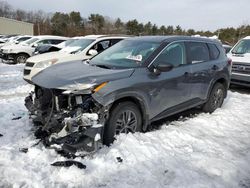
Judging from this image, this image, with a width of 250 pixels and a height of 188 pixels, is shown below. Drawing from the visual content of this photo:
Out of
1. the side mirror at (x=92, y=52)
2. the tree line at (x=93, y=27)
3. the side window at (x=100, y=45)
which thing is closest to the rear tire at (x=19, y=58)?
the side window at (x=100, y=45)

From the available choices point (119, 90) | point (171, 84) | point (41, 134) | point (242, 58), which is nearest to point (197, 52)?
point (171, 84)

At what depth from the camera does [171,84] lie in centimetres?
466

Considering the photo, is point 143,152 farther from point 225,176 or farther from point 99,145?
point 225,176

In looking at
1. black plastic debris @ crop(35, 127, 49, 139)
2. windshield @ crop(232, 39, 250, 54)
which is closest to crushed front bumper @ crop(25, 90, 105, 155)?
black plastic debris @ crop(35, 127, 49, 139)

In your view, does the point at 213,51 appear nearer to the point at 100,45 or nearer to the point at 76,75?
the point at 76,75

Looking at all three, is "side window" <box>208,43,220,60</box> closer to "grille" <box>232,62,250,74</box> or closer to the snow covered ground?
the snow covered ground

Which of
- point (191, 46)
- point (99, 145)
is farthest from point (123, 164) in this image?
point (191, 46)

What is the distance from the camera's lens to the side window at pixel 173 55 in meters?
4.58

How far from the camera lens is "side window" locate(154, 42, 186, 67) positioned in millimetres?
4582

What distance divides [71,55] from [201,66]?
4.35 meters

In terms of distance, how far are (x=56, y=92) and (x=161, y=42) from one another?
2.18 m

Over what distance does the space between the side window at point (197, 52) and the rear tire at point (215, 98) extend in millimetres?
844

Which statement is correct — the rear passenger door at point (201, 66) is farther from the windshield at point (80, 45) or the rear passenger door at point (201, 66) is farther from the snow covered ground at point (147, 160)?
the windshield at point (80, 45)

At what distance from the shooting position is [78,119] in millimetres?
3500
